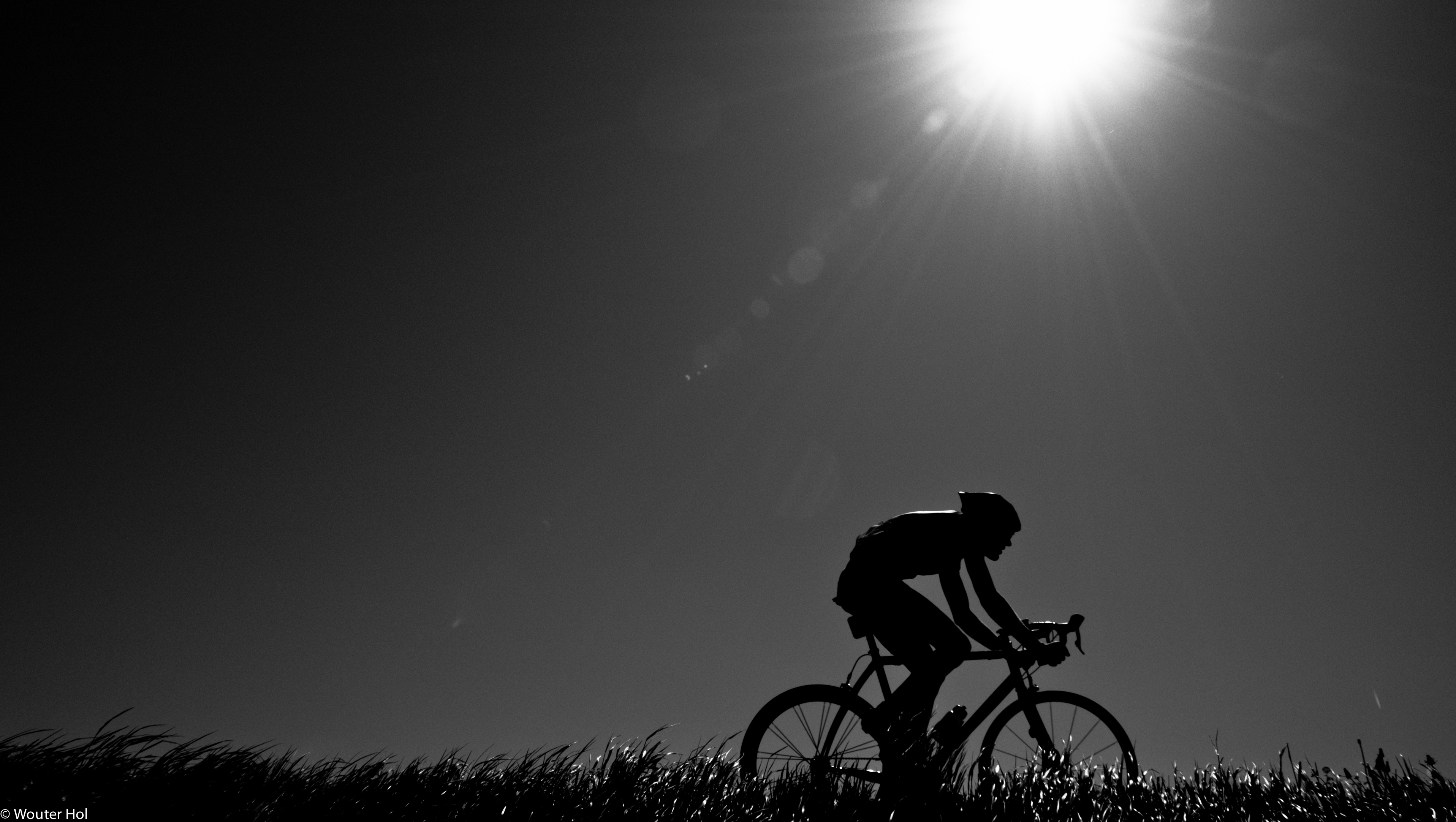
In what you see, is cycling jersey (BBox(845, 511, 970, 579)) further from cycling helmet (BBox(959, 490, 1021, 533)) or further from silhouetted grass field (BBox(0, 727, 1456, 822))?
silhouetted grass field (BBox(0, 727, 1456, 822))

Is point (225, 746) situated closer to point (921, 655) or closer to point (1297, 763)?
point (921, 655)

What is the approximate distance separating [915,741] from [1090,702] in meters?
2.20

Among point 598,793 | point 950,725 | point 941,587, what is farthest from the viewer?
point 941,587

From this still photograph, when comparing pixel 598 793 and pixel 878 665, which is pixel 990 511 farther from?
pixel 598 793

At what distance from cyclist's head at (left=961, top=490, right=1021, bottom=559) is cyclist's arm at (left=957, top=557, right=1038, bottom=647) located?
0.53ft

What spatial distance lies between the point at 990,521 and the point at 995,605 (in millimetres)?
594

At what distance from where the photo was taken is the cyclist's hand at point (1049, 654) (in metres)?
4.81

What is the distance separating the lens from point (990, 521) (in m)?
5.02

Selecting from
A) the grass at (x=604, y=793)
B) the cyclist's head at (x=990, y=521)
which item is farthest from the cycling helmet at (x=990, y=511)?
the grass at (x=604, y=793)

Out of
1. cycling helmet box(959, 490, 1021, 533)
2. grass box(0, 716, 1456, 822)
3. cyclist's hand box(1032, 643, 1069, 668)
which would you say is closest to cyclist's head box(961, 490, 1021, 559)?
cycling helmet box(959, 490, 1021, 533)

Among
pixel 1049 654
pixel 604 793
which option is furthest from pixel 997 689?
pixel 604 793

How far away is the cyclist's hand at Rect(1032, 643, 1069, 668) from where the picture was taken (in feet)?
15.8

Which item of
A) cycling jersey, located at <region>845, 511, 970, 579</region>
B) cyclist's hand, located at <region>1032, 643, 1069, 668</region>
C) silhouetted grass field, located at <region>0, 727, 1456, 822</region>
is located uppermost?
→ cycling jersey, located at <region>845, 511, 970, 579</region>

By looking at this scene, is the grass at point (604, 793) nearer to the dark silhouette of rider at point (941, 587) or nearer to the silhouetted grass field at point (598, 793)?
the silhouetted grass field at point (598, 793)
